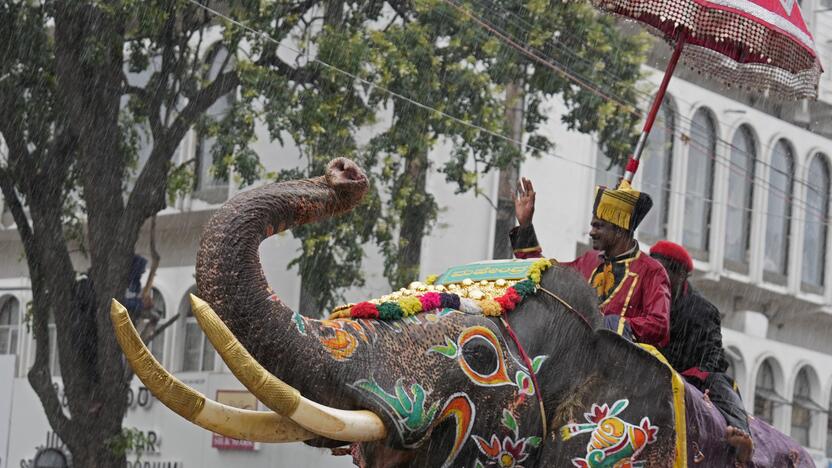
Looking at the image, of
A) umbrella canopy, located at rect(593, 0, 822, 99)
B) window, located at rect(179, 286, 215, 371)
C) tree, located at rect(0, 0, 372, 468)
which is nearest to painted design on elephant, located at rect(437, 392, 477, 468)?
umbrella canopy, located at rect(593, 0, 822, 99)

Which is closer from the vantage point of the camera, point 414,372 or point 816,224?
point 414,372

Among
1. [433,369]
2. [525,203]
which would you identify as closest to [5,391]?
[525,203]

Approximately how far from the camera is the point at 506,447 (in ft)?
17.2

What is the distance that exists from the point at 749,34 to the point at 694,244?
17.1 metres

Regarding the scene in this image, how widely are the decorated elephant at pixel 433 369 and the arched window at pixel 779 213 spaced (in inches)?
735

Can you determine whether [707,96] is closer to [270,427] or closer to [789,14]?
[789,14]

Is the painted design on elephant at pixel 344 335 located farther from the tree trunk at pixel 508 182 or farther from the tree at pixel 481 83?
the tree trunk at pixel 508 182

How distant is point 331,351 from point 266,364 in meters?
0.25

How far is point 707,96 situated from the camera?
74.0ft

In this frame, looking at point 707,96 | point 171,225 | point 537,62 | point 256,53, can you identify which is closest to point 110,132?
point 256,53

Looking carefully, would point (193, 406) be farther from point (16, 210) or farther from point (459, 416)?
point (16, 210)

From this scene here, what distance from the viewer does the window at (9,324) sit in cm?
2370

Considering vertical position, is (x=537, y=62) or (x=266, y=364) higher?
(x=537, y=62)

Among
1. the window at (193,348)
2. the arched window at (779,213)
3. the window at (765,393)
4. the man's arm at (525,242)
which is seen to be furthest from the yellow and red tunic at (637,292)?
the window at (765,393)
